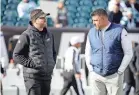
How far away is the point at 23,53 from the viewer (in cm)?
713

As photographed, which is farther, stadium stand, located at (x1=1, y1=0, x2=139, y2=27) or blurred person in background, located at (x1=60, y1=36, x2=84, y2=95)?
stadium stand, located at (x1=1, y1=0, x2=139, y2=27)

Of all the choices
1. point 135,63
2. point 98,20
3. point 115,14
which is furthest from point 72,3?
point 98,20

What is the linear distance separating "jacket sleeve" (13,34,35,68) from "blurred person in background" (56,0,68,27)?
6579 mm

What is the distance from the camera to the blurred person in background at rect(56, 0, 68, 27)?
549 inches

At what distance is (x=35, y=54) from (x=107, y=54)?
0.98m

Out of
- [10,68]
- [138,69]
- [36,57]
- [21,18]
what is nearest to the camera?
[36,57]

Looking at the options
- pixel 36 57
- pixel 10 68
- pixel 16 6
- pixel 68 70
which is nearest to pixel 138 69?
pixel 68 70

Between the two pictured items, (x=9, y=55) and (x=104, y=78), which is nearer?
(x=104, y=78)

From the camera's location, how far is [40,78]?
23.1ft

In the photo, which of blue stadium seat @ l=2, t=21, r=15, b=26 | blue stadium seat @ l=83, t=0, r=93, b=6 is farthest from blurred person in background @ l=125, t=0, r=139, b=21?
blue stadium seat @ l=2, t=21, r=15, b=26

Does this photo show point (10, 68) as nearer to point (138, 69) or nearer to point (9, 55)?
point (9, 55)

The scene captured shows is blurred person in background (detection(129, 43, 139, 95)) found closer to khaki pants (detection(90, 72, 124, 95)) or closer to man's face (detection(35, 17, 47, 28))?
khaki pants (detection(90, 72, 124, 95))

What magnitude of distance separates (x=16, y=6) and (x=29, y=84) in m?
7.26

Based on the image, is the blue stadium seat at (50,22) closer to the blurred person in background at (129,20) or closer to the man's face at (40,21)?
the blurred person in background at (129,20)
